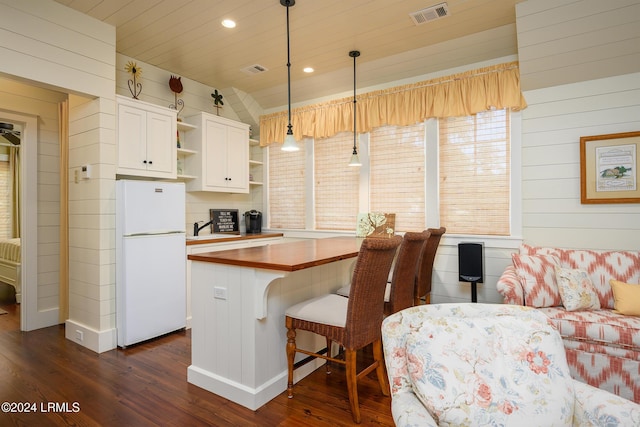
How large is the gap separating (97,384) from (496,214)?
3.66 meters

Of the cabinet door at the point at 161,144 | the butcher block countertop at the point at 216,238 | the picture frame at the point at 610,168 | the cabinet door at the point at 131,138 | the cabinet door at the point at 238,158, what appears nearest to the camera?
the picture frame at the point at 610,168

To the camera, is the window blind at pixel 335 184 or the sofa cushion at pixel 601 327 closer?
the sofa cushion at pixel 601 327

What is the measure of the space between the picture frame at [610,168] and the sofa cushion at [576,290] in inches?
31.4

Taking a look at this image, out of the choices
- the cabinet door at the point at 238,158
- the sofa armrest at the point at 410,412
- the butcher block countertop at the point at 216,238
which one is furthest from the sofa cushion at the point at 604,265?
the cabinet door at the point at 238,158

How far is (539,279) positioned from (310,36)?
113 inches

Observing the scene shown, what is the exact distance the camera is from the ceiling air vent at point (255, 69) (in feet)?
13.0

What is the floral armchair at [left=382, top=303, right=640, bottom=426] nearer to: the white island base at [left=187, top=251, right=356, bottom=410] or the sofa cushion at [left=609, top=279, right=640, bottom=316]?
the white island base at [left=187, top=251, right=356, bottom=410]

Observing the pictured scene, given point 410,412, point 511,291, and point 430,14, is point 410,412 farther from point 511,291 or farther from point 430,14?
point 430,14

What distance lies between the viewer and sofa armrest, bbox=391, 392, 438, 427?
113 centimetres

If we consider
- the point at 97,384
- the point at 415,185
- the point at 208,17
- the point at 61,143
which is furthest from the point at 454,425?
the point at 61,143

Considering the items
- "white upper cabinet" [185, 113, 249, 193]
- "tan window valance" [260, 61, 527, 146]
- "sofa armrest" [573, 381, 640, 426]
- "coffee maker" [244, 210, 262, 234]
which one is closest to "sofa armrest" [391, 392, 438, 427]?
"sofa armrest" [573, 381, 640, 426]

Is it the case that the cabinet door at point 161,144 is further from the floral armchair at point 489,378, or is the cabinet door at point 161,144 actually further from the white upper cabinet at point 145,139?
the floral armchair at point 489,378

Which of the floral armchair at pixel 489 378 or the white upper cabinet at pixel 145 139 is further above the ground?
the white upper cabinet at pixel 145 139

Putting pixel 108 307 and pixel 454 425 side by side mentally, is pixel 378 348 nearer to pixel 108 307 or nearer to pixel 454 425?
pixel 454 425
